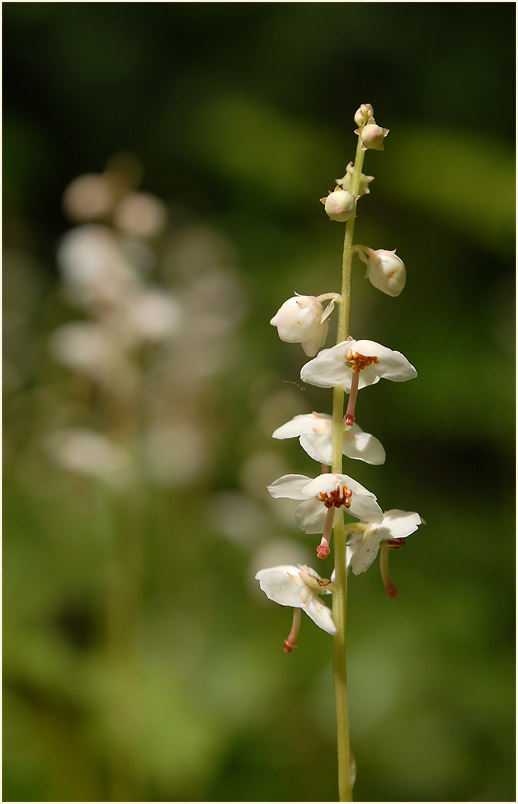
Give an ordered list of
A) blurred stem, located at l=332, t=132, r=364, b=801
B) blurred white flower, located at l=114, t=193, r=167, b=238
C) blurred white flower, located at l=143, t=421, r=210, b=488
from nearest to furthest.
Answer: blurred stem, located at l=332, t=132, r=364, b=801
blurred white flower, located at l=114, t=193, r=167, b=238
blurred white flower, located at l=143, t=421, r=210, b=488

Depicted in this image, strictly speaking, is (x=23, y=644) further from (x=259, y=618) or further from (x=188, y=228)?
(x=188, y=228)

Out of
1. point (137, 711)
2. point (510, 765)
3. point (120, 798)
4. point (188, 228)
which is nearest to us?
point (120, 798)

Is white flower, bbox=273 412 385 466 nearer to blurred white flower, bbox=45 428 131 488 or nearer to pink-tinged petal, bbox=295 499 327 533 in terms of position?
pink-tinged petal, bbox=295 499 327 533

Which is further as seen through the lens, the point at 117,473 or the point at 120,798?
the point at 117,473

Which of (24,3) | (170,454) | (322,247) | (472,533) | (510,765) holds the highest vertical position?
(24,3)

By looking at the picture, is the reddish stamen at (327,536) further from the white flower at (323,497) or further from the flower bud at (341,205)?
the flower bud at (341,205)

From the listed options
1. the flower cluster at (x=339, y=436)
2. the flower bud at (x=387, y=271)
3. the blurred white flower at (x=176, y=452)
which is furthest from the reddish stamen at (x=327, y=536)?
the blurred white flower at (x=176, y=452)

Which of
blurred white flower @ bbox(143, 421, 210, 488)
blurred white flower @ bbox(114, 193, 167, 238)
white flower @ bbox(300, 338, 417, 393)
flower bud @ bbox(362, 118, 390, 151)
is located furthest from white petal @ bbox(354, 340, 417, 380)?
blurred white flower @ bbox(143, 421, 210, 488)

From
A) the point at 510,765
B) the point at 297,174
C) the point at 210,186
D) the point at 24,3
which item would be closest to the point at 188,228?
the point at 297,174

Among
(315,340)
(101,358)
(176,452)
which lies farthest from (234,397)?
(315,340)
